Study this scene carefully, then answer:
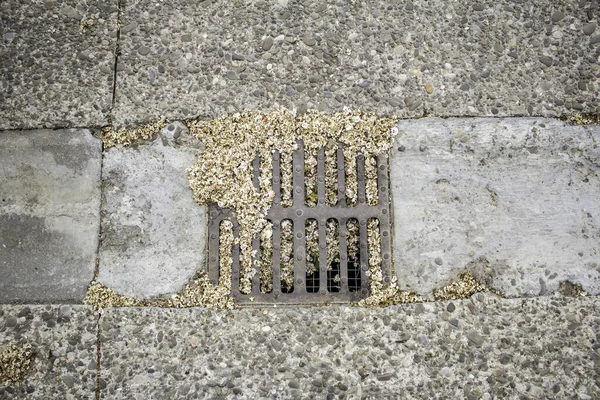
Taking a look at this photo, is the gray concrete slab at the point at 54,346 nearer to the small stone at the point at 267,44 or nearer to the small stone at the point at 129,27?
the small stone at the point at 129,27

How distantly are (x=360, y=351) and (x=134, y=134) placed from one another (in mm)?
1524

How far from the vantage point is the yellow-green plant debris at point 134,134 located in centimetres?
267

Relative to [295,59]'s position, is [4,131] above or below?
below

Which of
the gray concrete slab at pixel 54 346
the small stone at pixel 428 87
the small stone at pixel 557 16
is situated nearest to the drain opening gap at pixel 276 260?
the gray concrete slab at pixel 54 346

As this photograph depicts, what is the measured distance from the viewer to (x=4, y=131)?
2699mm

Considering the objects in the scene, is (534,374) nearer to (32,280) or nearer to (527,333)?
(527,333)

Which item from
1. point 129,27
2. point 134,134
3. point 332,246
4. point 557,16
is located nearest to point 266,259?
point 332,246

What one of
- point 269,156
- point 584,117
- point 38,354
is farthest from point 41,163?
point 584,117

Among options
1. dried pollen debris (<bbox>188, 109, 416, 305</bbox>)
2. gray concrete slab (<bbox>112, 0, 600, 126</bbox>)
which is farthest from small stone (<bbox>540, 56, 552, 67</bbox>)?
dried pollen debris (<bbox>188, 109, 416, 305</bbox>)

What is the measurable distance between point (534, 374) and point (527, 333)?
19 cm

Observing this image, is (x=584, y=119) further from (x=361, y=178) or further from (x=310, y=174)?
(x=310, y=174)

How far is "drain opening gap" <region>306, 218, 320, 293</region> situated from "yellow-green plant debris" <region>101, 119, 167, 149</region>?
882 mm

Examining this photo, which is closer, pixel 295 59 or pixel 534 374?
pixel 534 374


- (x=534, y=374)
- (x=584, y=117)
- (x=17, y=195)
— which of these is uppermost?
(x=584, y=117)
